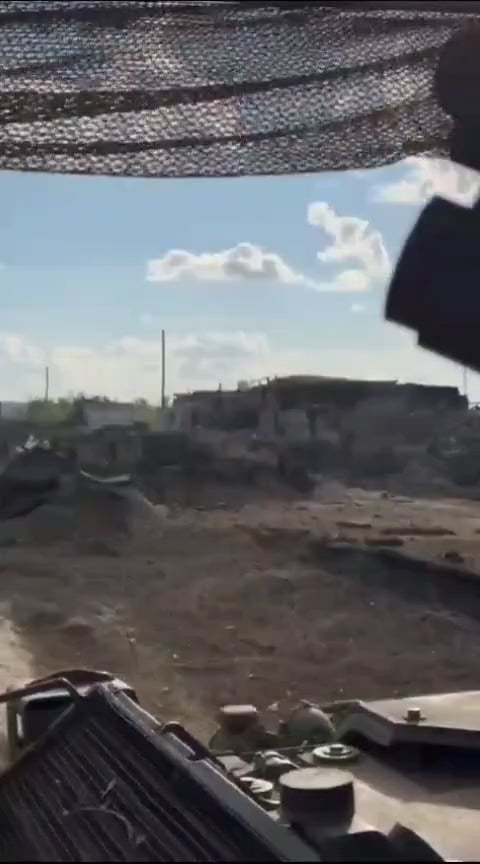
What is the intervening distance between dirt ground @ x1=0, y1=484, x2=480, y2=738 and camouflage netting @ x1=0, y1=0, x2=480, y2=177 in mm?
7119

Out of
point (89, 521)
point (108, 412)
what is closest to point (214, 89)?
point (89, 521)

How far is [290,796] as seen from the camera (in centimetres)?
278

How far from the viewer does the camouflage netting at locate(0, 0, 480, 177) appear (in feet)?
10.9

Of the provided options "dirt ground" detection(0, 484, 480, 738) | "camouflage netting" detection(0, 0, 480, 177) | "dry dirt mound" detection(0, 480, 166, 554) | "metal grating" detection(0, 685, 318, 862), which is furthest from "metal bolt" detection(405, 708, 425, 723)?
"dry dirt mound" detection(0, 480, 166, 554)

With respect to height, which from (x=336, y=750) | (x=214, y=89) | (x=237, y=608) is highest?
(x=214, y=89)

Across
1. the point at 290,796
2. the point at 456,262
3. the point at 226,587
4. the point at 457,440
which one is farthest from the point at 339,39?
the point at 457,440

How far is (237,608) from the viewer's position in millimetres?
16812

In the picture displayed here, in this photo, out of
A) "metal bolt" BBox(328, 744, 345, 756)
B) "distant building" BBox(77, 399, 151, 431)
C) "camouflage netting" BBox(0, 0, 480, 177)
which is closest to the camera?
"camouflage netting" BBox(0, 0, 480, 177)

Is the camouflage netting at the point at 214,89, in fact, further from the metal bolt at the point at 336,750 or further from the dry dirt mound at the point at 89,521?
the dry dirt mound at the point at 89,521

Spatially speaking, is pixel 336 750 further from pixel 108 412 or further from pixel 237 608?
pixel 108 412

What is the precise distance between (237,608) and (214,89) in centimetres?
1358

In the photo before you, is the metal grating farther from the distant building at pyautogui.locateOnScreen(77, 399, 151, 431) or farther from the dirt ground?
the distant building at pyautogui.locateOnScreen(77, 399, 151, 431)

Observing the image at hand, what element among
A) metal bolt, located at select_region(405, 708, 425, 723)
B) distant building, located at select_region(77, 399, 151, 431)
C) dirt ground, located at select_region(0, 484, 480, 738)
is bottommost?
dirt ground, located at select_region(0, 484, 480, 738)

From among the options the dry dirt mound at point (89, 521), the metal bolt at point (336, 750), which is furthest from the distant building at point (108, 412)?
the metal bolt at point (336, 750)
